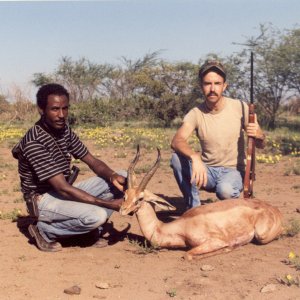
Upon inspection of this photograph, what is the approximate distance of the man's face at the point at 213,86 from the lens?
6.51 meters

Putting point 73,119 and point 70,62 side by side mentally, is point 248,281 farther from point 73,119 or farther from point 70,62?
point 70,62

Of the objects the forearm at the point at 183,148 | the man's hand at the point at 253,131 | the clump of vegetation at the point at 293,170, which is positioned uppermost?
the man's hand at the point at 253,131

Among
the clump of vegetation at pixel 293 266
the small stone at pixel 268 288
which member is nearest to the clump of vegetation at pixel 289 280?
the clump of vegetation at pixel 293 266

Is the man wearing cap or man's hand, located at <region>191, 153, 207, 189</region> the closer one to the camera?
man's hand, located at <region>191, 153, 207, 189</region>

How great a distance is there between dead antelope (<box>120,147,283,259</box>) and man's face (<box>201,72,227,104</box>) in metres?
1.48

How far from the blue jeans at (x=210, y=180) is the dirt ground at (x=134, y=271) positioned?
0.86 m

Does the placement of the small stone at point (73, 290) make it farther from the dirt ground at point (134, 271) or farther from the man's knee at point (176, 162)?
the man's knee at point (176, 162)

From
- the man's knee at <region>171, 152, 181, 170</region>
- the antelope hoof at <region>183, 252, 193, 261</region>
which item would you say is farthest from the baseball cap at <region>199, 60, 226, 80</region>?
the antelope hoof at <region>183, 252, 193, 261</region>

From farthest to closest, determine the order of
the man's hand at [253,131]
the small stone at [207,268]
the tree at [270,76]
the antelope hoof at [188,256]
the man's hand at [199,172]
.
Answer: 1. the tree at [270,76]
2. the man's hand at [253,131]
3. the man's hand at [199,172]
4. the antelope hoof at [188,256]
5. the small stone at [207,268]

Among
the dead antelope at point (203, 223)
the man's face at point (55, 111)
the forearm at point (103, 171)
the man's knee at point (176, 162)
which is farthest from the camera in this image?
the man's knee at point (176, 162)

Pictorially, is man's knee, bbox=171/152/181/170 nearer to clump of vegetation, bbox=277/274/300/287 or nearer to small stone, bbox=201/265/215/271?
small stone, bbox=201/265/215/271

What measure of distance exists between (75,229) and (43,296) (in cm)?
137

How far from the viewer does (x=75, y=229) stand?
5.91 metres

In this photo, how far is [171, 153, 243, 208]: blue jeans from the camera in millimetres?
6625
